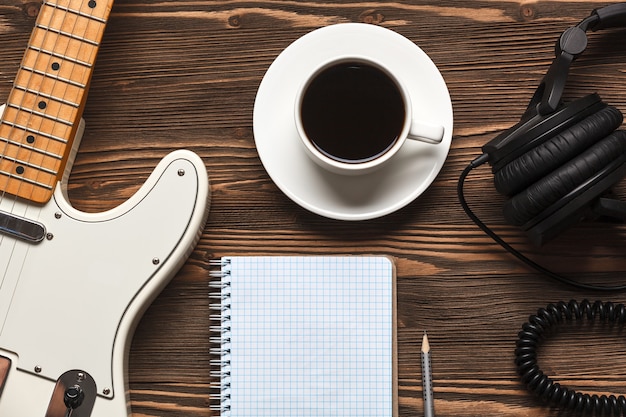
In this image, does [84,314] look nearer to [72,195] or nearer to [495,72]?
[72,195]

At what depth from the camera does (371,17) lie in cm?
96

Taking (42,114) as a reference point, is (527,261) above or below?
below

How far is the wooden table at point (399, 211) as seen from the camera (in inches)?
37.1

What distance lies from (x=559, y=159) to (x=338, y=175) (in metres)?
0.27

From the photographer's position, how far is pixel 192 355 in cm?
95

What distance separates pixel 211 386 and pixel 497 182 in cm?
46

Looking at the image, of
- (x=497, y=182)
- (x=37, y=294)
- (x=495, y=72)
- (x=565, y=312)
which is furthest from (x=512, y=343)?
(x=37, y=294)

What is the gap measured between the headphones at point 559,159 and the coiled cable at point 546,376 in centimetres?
11

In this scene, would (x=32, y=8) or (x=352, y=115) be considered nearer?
(x=352, y=115)

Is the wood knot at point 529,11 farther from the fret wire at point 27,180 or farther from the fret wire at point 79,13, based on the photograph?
the fret wire at point 27,180

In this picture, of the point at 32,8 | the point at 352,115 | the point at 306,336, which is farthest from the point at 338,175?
the point at 32,8

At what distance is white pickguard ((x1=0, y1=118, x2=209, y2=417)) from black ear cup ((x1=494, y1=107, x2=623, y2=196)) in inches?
15.4

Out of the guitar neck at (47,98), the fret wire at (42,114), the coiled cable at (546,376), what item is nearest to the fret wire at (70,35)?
the guitar neck at (47,98)

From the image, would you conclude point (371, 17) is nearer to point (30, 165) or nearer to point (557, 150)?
point (557, 150)
